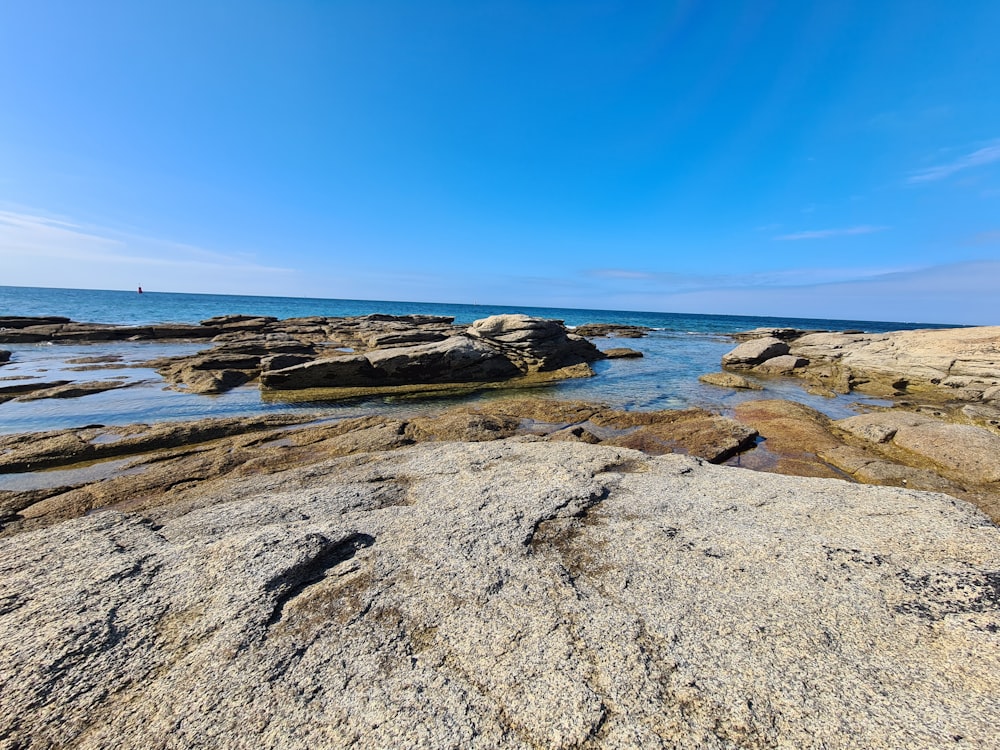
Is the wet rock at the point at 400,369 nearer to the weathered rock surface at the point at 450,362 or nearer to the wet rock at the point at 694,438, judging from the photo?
the weathered rock surface at the point at 450,362

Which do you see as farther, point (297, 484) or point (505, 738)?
point (297, 484)

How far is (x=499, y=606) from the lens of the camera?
11.6ft

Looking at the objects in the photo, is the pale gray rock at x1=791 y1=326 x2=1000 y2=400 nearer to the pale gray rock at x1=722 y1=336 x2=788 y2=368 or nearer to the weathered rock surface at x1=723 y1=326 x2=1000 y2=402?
the weathered rock surface at x1=723 y1=326 x2=1000 y2=402

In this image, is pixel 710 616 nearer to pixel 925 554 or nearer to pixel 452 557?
pixel 452 557

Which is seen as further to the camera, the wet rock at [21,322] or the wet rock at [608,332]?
the wet rock at [608,332]

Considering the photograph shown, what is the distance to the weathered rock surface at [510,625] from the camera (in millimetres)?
2570

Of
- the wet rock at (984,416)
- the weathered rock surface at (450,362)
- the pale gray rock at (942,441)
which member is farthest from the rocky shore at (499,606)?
the weathered rock surface at (450,362)

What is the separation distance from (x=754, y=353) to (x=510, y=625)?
28.2 meters

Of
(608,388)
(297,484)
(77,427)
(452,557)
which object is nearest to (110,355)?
(77,427)

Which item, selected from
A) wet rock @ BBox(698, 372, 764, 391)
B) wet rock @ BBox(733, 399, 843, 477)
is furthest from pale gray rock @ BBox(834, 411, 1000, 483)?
wet rock @ BBox(698, 372, 764, 391)

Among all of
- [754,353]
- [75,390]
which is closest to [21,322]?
[75,390]

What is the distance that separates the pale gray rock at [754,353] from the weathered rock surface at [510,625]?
2324cm

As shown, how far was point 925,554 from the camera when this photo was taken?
4211 millimetres

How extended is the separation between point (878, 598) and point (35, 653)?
6574 millimetres
